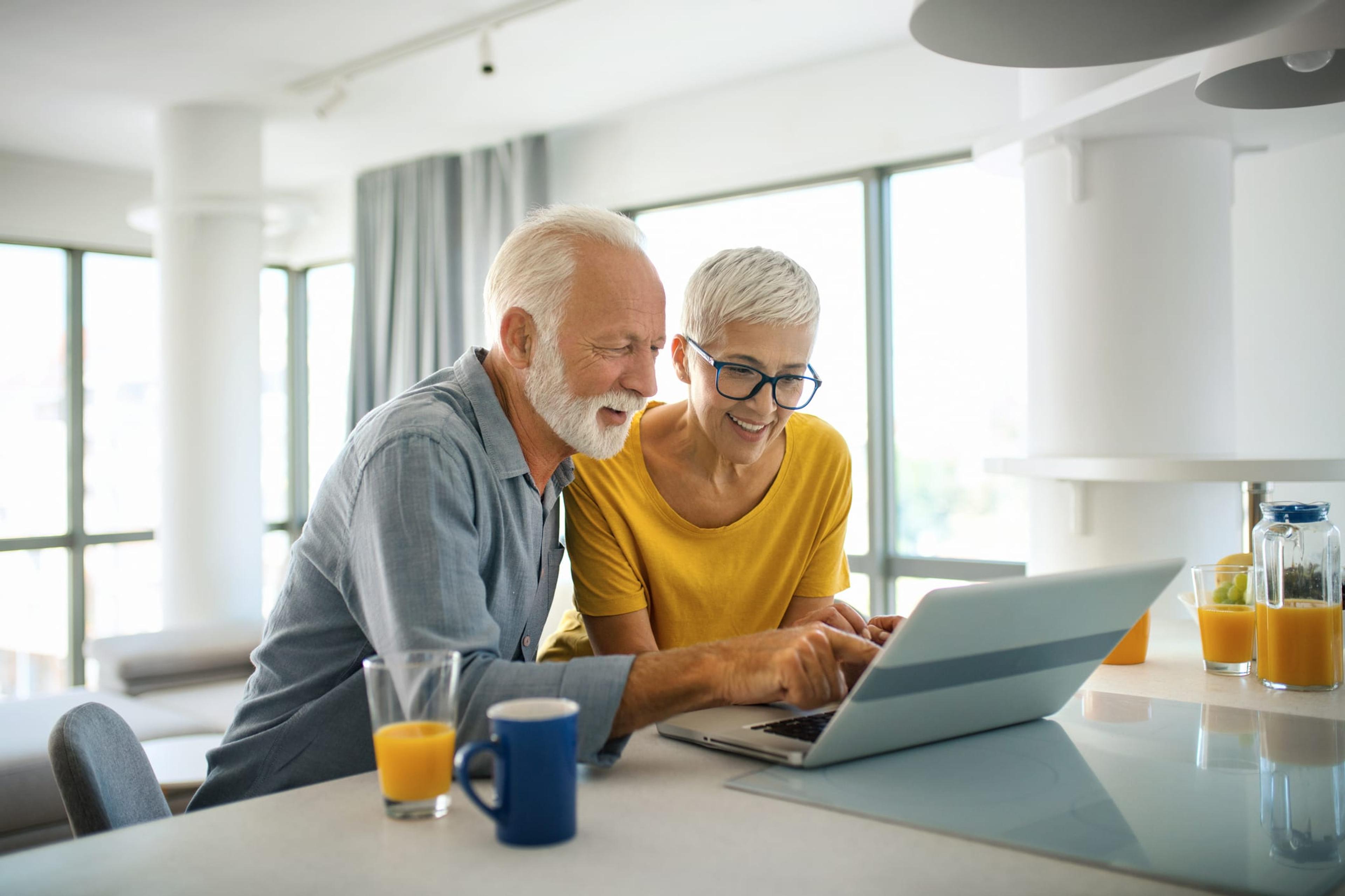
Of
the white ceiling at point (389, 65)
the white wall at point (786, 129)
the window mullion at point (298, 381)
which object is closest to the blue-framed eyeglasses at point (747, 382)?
the white ceiling at point (389, 65)

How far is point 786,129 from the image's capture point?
413cm

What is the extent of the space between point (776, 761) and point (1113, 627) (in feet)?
1.36

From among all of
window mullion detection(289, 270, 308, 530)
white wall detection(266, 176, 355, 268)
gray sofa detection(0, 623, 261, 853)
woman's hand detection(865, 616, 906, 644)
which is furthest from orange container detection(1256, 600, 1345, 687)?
window mullion detection(289, 270, 308, 530)

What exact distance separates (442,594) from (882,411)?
10.5ft

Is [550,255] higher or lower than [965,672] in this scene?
higher

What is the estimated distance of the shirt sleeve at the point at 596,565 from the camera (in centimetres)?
151

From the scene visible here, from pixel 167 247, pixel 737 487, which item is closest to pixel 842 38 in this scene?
pixel 737 487

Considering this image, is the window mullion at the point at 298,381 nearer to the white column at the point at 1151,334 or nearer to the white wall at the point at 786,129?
the white wall at the point at 786,129

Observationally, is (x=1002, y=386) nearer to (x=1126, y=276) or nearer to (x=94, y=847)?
(x=1126, y=276)

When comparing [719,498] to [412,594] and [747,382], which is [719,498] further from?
[412,594]

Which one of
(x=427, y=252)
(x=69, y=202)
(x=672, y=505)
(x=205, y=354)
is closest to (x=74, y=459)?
(x=69, y=202)

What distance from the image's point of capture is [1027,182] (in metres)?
2.34

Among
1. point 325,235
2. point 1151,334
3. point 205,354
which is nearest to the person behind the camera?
point 1151,334

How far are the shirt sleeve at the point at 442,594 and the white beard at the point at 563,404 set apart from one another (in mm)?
195
